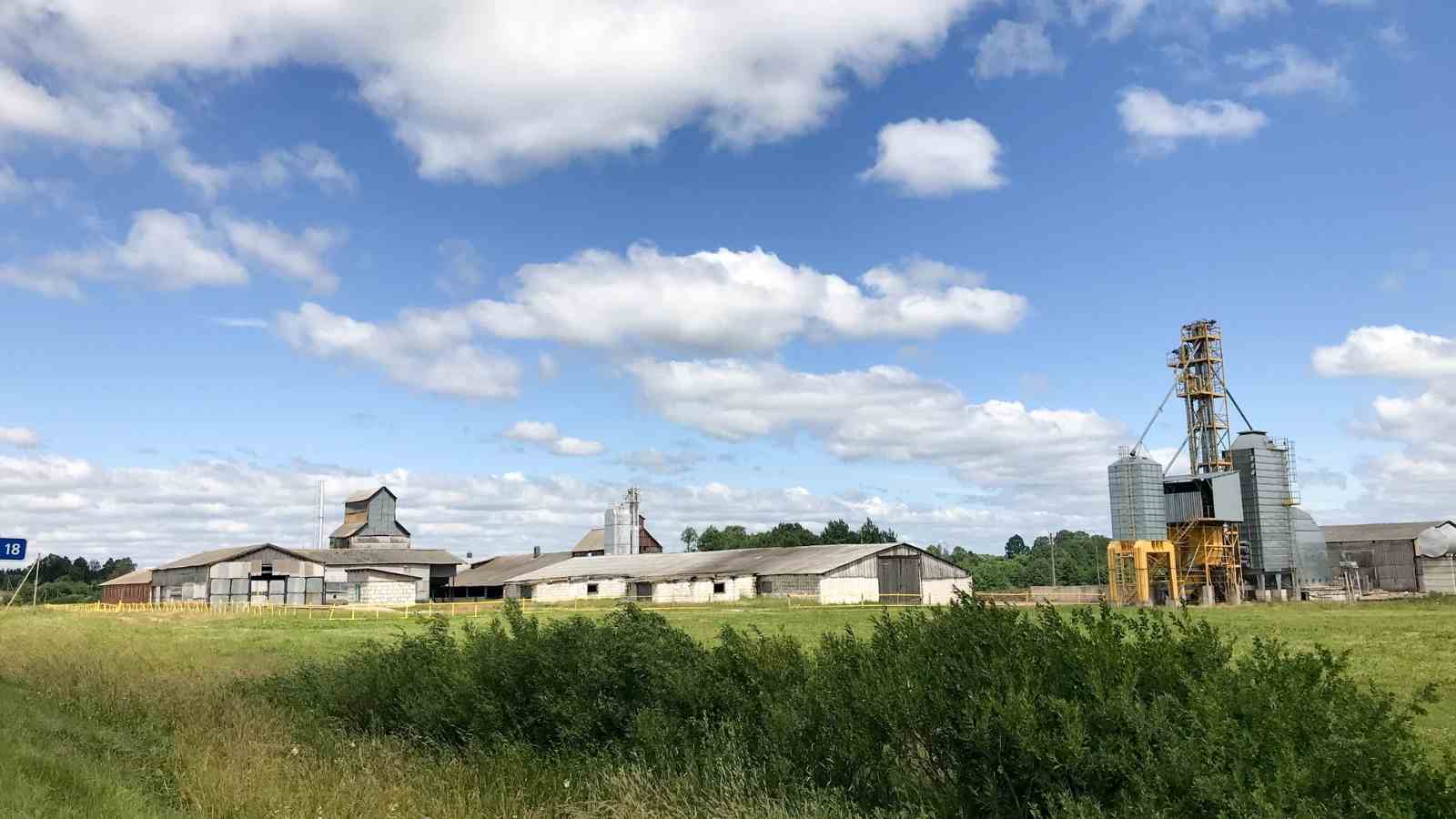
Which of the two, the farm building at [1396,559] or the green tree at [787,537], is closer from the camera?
the farm building at [1396,559]

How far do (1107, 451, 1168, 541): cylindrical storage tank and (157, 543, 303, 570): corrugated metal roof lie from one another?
77150 mm

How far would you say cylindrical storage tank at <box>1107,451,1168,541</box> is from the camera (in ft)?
239

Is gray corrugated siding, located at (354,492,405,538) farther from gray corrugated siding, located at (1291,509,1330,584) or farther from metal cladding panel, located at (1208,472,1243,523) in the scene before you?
gray corrugated siding, located at (1291,509,1330,584)

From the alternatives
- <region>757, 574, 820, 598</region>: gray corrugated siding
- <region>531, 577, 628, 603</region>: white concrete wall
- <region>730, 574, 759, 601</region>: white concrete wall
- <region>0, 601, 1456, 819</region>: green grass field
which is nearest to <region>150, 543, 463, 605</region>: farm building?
<region>531, 577, 628, 603</region>: white concrete wall

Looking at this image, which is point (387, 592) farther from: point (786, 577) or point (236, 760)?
point (236, 760)

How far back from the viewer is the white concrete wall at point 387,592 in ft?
336

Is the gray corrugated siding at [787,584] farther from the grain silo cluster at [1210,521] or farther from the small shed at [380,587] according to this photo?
the small shed at [380,587]

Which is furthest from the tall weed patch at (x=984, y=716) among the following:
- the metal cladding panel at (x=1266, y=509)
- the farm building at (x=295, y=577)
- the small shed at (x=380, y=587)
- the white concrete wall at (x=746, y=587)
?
the small shed at (x=380, y=587)

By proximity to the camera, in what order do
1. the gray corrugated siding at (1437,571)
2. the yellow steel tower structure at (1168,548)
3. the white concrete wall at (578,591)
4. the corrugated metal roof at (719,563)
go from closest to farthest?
1. the yellow steel tower structure at (1168,548)
2. the corrugated metal roof at (719,563)
3. the gray corrugated siding at (1437,571)
4. the white concrete wall at (578,591)

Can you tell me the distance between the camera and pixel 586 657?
1590 cm

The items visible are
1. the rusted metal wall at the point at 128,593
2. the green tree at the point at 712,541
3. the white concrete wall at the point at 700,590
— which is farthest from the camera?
the green tree at the point at 712,541

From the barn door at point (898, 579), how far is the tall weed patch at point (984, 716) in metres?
73.0

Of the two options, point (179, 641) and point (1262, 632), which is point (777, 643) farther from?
point (179, 641)

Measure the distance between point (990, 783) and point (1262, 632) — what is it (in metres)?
36.4
